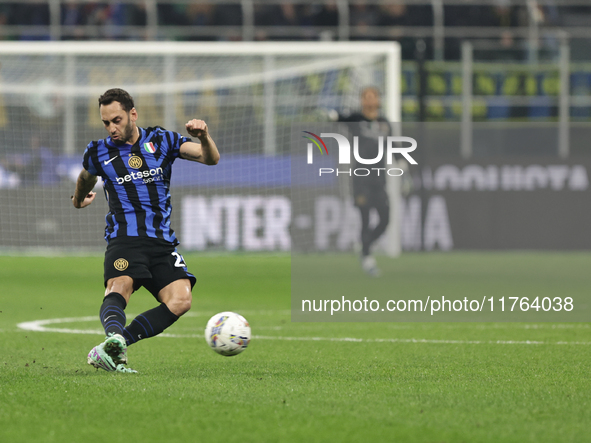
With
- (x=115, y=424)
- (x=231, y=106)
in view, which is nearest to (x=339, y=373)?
(x=115, y=424)

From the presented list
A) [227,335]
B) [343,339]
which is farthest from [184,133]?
[227,335]

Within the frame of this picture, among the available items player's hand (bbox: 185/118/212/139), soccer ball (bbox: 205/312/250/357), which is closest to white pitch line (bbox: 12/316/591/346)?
soccer ball (bbox: 205/312/250/357)

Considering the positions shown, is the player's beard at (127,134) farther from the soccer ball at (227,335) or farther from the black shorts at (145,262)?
the soccer ball at (227,335)

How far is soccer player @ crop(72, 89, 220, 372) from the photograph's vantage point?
5.24 meters

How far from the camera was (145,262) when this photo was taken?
5289 mm

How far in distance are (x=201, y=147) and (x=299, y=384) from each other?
149 cm

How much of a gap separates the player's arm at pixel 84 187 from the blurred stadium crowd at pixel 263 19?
14128 mm

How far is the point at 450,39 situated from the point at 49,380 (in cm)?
1598

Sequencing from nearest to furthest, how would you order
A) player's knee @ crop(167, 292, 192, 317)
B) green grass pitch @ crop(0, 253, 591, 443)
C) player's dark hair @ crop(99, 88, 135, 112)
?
1. green grass pitch @ crop(0, 253, 591, 443)
2. player's dark hair @ crop(99, 88, 135, 112)
3. player's knee @ crop(167, 292, 192, 317)

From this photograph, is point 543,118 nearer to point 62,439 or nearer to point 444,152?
point 444,152

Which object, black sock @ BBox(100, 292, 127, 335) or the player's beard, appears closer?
black sock @ BBox(100, 292, 127, 335)

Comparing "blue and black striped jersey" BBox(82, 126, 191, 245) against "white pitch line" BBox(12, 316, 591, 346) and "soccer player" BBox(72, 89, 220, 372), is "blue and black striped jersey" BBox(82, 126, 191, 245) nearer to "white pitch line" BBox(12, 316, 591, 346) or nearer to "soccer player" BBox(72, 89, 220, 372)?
"soccer player" BBox(72, 89, 220, 372)

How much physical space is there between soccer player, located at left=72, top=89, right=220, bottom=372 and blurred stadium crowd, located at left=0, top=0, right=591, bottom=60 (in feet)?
46.9

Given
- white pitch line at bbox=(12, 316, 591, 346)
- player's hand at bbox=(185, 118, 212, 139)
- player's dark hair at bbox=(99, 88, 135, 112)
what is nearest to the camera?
player's hand at bbox=(185, 118, 212, 139)
